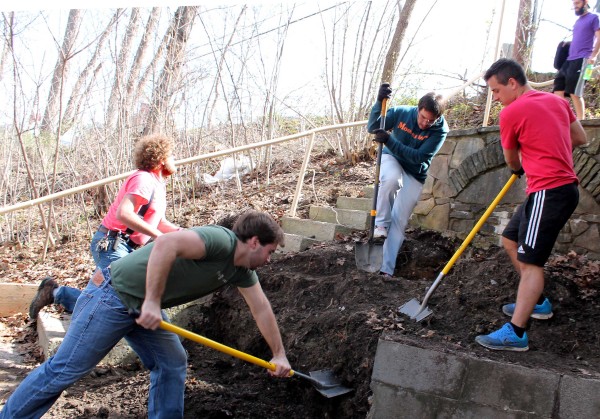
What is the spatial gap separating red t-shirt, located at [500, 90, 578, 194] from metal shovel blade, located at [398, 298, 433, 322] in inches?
43.8

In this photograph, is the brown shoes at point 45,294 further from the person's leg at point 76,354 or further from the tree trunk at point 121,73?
the tree trunk at point 121,73

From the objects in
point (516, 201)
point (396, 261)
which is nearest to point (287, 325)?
point (396, 261)

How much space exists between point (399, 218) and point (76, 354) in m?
3.15

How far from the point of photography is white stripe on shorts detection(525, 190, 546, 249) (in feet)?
11.2

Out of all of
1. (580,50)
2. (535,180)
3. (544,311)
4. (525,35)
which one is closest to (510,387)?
(544,311)

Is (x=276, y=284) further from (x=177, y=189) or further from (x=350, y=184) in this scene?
(x=177, y=189)

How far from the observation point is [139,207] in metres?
3.92

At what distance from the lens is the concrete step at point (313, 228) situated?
6094mm

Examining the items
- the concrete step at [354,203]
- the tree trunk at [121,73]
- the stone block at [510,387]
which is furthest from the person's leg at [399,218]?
the tree trunk at [121,73]

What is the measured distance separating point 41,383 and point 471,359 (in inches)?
93.9

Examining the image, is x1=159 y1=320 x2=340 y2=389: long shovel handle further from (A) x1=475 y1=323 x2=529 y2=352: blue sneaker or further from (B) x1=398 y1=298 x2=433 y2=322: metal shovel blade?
(A) x1=475 y1=323 x2=529 y2=352: blue sneaker

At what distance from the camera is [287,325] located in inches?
175

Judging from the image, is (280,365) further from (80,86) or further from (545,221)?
(80,86)

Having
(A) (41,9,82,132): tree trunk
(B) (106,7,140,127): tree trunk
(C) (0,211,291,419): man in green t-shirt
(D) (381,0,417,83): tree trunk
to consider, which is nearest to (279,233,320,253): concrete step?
(C) (0,211,291,419): man in green t-shirt
